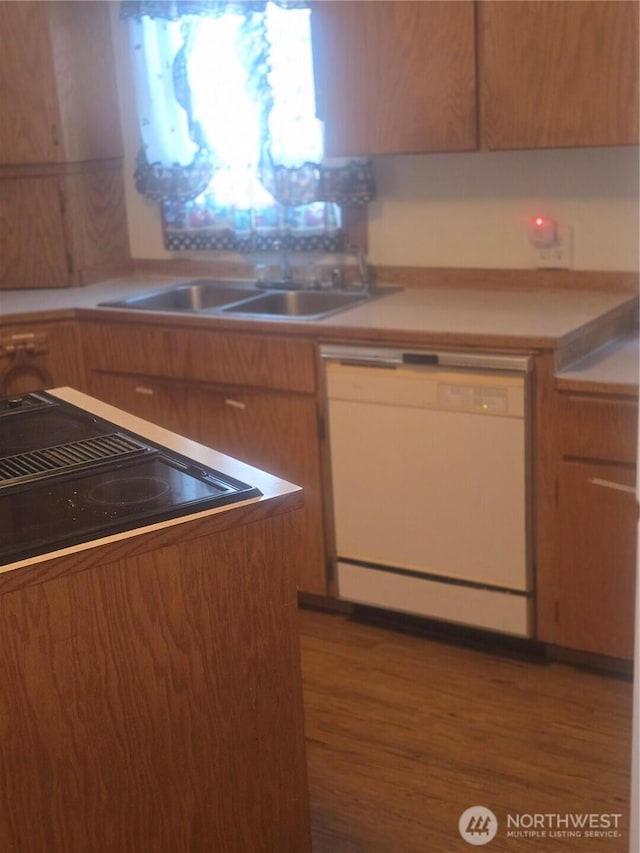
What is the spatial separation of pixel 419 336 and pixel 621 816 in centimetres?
124

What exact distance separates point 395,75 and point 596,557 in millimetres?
1416

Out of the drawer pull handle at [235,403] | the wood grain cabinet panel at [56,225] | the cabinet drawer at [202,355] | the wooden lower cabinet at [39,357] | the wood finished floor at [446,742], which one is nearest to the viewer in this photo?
the wood finished floor at [446,742]

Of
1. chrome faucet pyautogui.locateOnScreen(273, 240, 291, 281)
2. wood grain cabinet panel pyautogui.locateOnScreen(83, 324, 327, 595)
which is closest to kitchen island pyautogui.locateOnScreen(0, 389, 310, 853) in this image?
wood grain cabinet panel pyautogui.locateOnScreen(83, 324, 327, 595)

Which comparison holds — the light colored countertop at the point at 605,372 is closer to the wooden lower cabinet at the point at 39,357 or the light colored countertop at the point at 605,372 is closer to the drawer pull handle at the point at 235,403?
the drawer pull handle at the point at 235,403

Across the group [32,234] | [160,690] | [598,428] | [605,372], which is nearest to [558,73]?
[605,372]

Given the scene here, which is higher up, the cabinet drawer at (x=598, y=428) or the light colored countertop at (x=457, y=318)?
the light colored countertop at (x=457, y=318)

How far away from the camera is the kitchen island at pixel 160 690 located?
1.44 m

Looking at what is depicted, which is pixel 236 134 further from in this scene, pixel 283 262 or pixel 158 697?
pixel 158 697

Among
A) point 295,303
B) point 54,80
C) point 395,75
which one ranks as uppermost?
point 54,80

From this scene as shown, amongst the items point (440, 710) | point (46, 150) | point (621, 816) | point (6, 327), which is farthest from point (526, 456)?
point (46, 150)

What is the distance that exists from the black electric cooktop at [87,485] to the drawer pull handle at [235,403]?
114 cm

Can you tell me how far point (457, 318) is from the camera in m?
2.89

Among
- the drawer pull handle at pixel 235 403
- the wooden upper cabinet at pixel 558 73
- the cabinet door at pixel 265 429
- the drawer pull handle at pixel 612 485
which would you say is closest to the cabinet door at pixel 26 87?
the cabinet door at pixel 265 429

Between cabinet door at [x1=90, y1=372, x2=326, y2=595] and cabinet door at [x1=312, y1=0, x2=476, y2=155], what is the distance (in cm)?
77
